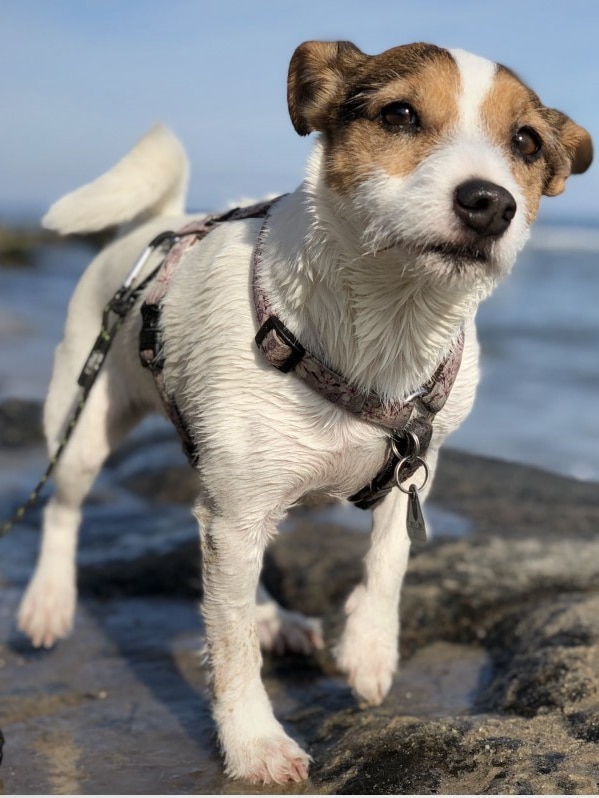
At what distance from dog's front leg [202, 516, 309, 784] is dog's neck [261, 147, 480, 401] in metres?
0.61

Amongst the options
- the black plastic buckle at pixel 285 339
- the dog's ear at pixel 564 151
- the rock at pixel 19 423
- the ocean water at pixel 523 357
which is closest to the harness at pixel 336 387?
the black plastic buckle at pixel 285 339

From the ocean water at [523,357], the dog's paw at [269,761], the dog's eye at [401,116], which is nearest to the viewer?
the dog's eye at [401,116]

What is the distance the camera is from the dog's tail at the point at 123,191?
4.59 metres

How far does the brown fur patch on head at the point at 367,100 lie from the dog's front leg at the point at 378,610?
47.4 inches

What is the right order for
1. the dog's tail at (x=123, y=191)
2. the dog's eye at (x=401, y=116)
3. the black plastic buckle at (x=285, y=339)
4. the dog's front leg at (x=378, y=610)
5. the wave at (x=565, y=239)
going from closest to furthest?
the dog's eye at (x=401, y=116), the black plastic buckle at (x=285, y=339), the dog's front leg at (x=378, y=610), the dog's tail at (x=123, y=191), the wave at (x=565, y=239)

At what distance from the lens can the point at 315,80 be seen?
9.81 feet

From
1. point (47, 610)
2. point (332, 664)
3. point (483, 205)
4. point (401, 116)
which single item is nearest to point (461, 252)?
point (483, 205)

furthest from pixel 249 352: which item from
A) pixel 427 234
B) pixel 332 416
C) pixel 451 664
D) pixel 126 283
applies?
pixel 451 664

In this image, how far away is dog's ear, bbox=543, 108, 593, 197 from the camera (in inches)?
120

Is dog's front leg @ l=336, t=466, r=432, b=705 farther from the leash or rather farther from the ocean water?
the ocean water

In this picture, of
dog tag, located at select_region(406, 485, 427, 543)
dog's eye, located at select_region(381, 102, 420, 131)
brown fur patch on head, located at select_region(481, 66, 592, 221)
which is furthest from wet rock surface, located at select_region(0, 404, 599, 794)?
dog's eye, located at select_region(381, 102, 420, 131)

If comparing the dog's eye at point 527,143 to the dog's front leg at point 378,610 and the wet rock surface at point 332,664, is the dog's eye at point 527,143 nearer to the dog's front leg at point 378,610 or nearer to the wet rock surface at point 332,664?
the dog's front leg at point 378,610

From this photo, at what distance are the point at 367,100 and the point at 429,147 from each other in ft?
0.85

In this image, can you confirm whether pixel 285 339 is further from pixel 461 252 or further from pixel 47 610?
pixel 47 610
